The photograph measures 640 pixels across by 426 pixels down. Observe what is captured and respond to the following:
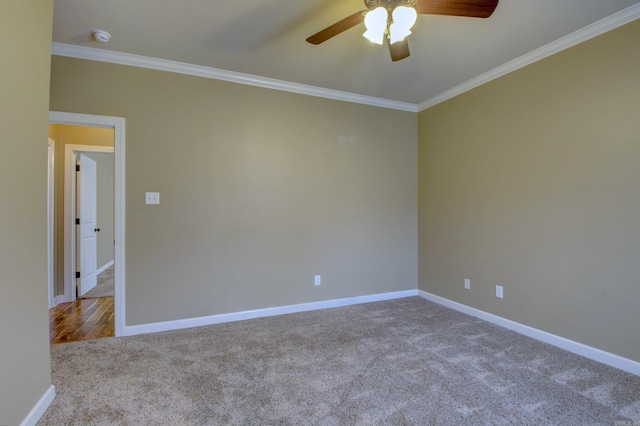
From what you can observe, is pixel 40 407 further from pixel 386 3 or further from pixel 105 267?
pixel 105 267

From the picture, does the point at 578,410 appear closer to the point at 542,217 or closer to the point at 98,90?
the point at 542,217

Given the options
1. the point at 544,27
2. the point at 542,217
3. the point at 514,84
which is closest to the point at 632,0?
the point at 544,27

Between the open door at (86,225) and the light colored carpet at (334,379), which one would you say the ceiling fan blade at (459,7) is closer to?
the light colored carpet at (334,379)

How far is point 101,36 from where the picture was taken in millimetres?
2494

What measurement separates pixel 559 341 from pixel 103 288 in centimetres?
591

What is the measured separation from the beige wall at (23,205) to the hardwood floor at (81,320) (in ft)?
4.11

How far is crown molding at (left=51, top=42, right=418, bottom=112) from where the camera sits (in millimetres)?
2729

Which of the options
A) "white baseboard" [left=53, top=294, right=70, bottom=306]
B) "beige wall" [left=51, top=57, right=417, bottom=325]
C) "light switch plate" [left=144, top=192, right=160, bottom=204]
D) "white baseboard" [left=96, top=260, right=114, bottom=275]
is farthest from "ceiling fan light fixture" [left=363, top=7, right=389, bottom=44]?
"white baseboard" [left=96, top=260, right=114, bottom=275]

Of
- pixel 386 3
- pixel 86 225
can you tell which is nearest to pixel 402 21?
pixel 386 3

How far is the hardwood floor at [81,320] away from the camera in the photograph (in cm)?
295

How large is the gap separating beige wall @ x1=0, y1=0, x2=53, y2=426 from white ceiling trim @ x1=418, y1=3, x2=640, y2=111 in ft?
12.1

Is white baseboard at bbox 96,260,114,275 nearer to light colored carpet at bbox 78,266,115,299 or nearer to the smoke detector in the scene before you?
light colored carpet at bbox 78,266,115,299

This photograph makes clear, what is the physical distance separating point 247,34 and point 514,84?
2.58 m

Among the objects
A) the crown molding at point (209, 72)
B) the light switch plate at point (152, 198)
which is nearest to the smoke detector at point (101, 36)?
the crown molding at point (209, 72)
